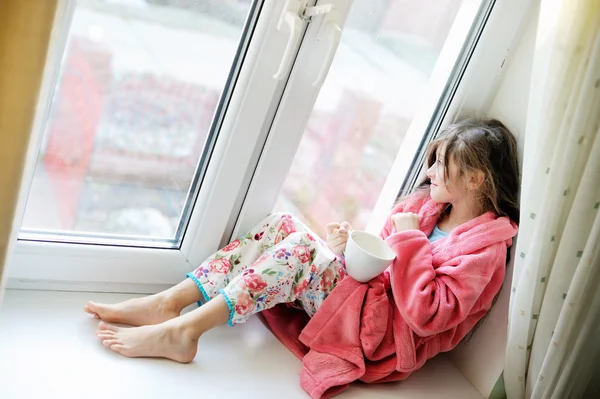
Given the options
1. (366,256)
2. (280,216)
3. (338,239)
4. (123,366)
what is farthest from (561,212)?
(123,366)

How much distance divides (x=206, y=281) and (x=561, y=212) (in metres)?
0.76

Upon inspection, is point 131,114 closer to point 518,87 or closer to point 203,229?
point 203,229

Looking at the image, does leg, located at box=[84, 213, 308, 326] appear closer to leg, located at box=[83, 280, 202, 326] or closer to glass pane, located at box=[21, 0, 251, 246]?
leg, located at box=[83, 280, 202, 326]

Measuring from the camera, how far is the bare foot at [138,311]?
130 centimetres

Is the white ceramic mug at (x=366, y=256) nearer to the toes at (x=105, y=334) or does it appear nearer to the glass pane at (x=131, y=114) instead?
the glass pane at (x=131, y=114)

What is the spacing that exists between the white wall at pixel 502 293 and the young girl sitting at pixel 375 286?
50 millimetres

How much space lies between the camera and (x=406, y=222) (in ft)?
4.92

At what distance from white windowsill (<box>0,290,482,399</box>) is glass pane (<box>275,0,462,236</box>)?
37 cm

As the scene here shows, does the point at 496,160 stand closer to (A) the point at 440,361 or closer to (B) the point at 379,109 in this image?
(B) the point at 379,109

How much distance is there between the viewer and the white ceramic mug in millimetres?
1351

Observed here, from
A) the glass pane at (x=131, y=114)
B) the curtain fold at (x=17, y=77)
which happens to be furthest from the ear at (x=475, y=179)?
the curtain fold at (x=17, y=77)

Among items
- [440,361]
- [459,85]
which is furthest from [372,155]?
[440,361]

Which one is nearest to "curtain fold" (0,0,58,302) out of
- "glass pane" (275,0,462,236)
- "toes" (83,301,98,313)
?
"toes" (83,301,98,313)

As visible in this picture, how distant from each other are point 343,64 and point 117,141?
1.75 ft
